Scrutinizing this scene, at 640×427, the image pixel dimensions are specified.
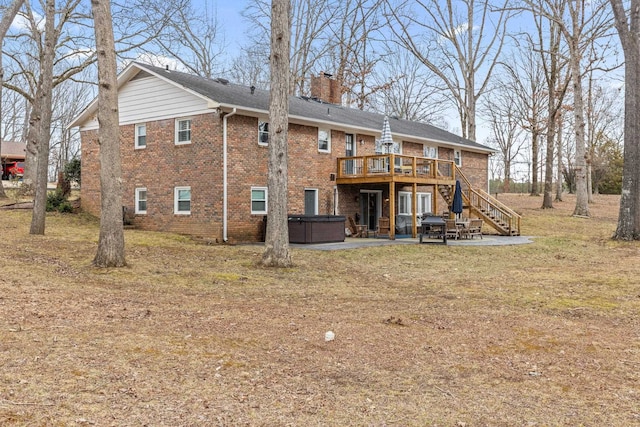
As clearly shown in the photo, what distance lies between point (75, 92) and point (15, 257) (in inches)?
1674

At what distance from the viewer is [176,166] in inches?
733

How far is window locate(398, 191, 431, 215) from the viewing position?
2462 centimetres

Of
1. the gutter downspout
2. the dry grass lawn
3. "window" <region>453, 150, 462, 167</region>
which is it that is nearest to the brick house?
the gutter downspout

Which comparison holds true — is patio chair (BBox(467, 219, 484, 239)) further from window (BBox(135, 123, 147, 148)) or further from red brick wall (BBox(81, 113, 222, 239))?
window (BBox(135, 123, 147, 148))

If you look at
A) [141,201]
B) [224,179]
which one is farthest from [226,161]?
[141,201]

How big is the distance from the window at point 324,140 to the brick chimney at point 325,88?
7.13 meters

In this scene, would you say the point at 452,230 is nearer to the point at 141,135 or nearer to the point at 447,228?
the point at 447,228

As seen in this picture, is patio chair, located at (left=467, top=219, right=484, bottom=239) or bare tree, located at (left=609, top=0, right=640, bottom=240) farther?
patio chair, located at (left=467, top=219, right=484, bottom=239)

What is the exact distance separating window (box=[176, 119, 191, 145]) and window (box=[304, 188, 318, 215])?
483 centimetres

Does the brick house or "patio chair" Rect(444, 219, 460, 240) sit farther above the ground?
the brick house

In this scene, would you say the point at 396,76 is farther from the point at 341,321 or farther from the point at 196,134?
the point at 341,321

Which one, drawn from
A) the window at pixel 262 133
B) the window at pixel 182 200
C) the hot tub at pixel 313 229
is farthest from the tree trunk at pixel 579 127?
the window at pixel 182 200

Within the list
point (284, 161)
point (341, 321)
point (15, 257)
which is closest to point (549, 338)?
point (341, 321)

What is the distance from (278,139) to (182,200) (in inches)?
313
